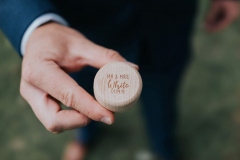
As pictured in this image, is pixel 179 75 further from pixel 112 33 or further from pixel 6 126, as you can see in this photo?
pixel 6 126

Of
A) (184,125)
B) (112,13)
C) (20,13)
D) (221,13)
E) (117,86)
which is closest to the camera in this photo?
(117,86)

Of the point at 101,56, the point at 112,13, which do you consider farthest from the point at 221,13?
the point at 101,56

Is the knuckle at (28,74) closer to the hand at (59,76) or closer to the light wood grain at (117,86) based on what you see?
the hand at (59,76)

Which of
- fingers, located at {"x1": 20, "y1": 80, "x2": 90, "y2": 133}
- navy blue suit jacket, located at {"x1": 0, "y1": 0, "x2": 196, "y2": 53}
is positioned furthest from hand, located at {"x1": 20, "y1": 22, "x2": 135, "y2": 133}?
navy blue suit jacket, located at {"x1": 0, "y1": 0, "x2": 196, "y2": 53}

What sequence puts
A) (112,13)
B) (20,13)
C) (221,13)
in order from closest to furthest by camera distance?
(20,13) < (112,13) < (221,13)

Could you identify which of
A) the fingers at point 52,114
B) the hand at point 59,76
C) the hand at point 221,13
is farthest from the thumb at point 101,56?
the hand at point 221,13

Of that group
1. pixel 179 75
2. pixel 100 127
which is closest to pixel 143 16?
pixel 179 75

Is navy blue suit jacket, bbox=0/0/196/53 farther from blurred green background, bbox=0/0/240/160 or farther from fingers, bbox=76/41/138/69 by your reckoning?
blurred green background, bbox=0/0/240/160

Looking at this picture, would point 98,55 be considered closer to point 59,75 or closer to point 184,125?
point 59,75
